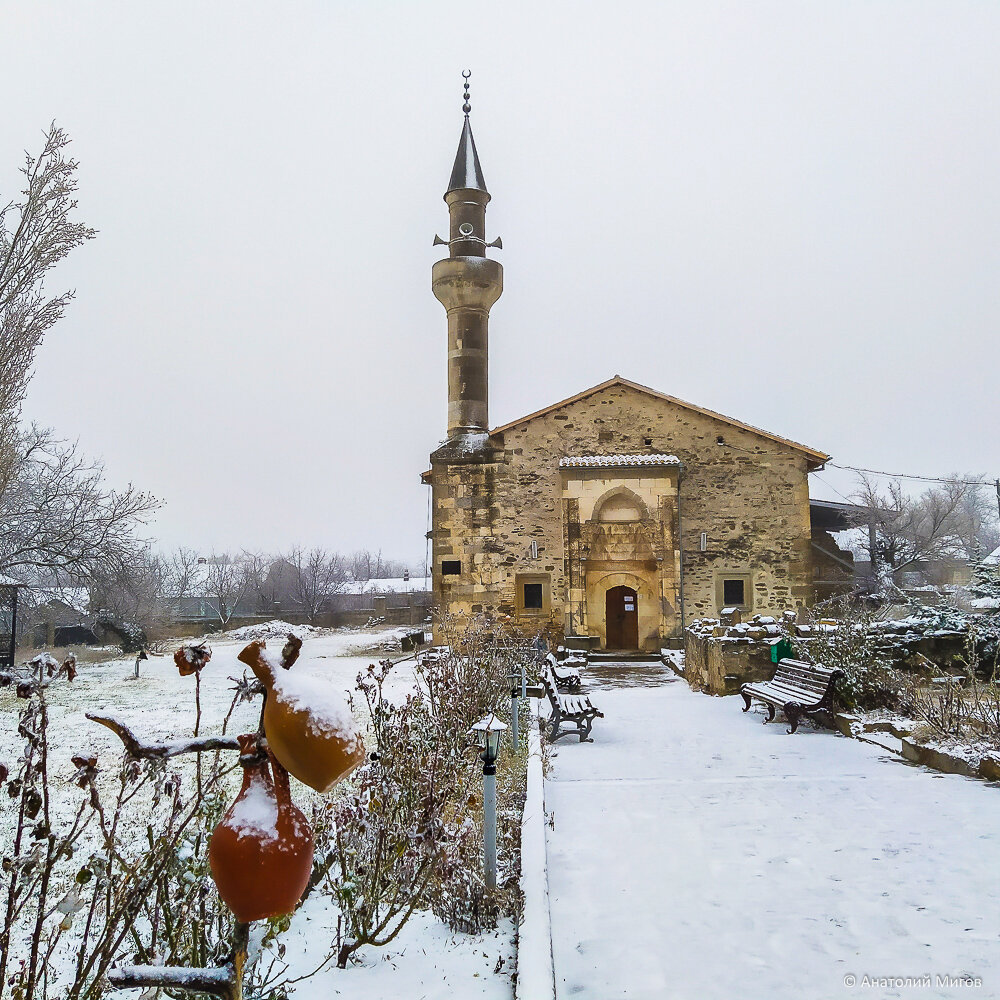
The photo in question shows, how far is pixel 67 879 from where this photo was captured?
5414 mm

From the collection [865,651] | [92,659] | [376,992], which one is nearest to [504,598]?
[865,651]

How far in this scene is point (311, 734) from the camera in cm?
118

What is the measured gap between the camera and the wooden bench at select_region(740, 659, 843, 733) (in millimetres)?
10008

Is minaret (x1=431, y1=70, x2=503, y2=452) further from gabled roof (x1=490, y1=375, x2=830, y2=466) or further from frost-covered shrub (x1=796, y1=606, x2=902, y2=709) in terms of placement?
frost-covered shrub (x1=796, y1=606, x2=902, y2=709)

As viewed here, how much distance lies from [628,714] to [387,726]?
7.04m

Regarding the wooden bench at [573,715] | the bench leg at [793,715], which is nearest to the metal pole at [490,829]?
the wooden bench at [573,715]

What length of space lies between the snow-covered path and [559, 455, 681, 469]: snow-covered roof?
13206 mm

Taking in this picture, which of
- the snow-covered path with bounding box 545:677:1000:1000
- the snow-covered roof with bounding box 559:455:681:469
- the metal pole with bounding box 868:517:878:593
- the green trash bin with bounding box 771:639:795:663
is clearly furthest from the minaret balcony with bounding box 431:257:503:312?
the snow-covered path with bounding box 545:677:1000:1000

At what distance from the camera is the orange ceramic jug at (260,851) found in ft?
4.08

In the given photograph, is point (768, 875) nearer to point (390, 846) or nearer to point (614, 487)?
point (390, 846)

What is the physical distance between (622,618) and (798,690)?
11.9 metres

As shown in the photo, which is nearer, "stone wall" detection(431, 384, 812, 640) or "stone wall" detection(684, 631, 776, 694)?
"stone wall" detection(684, 631, 776, 694)

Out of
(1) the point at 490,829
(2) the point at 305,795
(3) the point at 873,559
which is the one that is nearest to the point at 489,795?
(1) the point at 490,829

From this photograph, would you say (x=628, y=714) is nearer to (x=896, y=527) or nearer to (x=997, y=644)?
(x=997, y=644)
